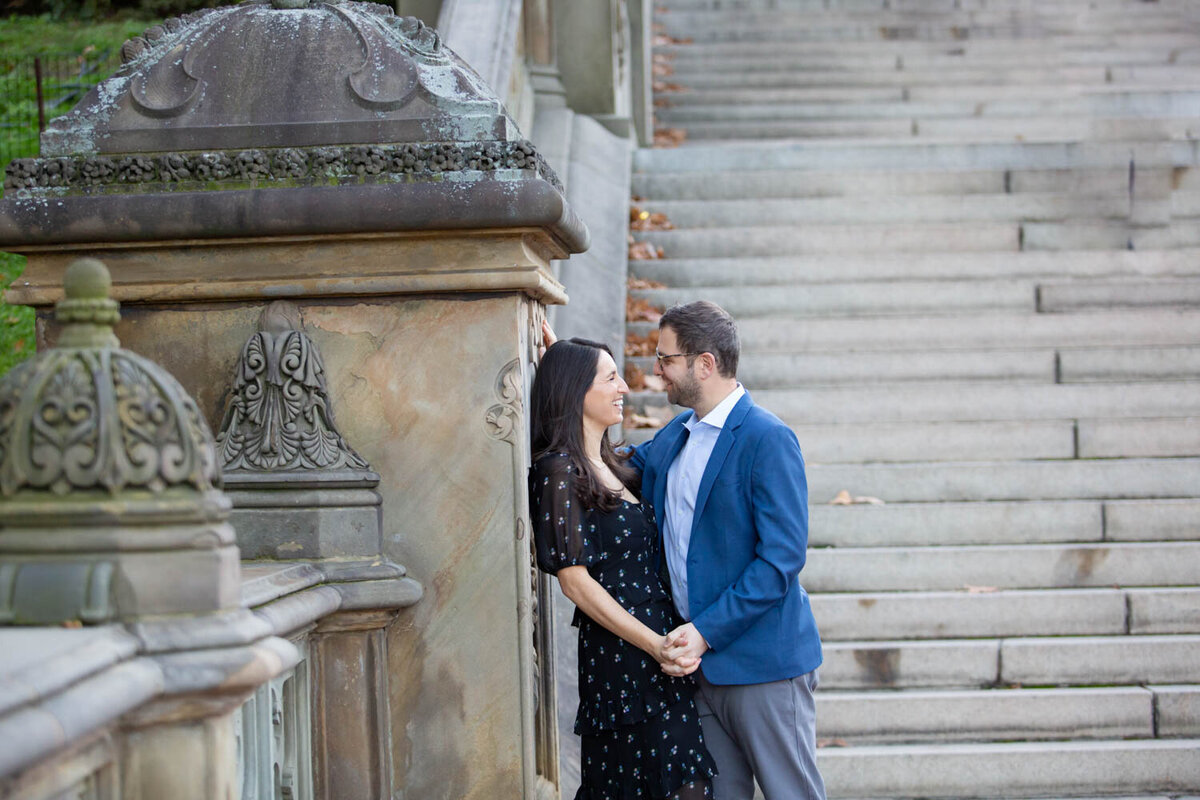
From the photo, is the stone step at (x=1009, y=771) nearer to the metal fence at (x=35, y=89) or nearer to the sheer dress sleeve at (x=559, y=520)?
the sheer dress sleeve at (x=559, y=520)

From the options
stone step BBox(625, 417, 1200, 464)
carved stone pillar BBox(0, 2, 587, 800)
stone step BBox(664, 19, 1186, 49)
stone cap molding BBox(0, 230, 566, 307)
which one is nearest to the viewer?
carved stone pillar BBox(0, 2, 587, 800)

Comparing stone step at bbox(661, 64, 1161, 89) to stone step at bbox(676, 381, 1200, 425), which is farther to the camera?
stone step at bbox(661, 64, 1161, 89)

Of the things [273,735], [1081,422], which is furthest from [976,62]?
[273,735]

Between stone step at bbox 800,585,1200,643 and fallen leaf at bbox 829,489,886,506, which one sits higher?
fallen leaf at bbox 829,489,886,506

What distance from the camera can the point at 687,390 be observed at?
3.68 m

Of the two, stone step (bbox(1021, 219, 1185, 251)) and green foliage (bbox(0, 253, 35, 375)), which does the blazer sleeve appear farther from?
stone step (bbox(1021, 219, 1185, 251))

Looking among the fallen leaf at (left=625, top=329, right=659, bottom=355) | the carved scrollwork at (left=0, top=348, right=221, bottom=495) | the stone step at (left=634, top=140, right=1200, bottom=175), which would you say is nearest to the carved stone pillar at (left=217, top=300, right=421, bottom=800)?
the carved scrollwork at (left=0, top=348, right=221, bottom=495)

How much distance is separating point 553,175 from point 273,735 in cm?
156

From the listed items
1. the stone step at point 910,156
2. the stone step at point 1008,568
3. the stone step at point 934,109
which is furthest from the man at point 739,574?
the stone step at point 934,109

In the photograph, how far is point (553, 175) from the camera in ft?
11.4

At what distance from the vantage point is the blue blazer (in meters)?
3.41

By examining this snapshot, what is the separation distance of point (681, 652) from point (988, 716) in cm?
247

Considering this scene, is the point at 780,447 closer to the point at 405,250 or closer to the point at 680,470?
the point at 680,470

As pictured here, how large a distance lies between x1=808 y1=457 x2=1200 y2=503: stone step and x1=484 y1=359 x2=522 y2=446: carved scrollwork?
3342 millimetres
